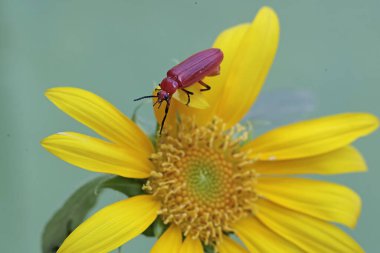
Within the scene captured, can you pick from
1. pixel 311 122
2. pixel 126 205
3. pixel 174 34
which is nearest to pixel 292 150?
pixel 311 122

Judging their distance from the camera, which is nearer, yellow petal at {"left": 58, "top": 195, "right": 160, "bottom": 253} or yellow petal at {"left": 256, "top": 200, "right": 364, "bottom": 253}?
yellow petal at {"left": 58, "top": 195, "right": 160, "bottom": 253}

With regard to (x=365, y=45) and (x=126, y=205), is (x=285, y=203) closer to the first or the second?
(x=126, y=205)

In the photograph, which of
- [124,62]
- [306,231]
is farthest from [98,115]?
[124,62]

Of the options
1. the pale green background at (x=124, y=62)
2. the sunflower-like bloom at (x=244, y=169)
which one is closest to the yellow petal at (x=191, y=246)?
the sunflower-like bloom at (x=244, y=169)

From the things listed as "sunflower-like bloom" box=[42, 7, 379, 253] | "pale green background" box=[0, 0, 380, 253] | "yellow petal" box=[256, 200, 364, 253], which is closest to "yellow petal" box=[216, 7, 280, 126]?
"sunflower-like bloom" box=[42, 7, 379, 253]

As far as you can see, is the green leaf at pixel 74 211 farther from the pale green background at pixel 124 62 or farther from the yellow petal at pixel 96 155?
the pale green background at pixel 124 62

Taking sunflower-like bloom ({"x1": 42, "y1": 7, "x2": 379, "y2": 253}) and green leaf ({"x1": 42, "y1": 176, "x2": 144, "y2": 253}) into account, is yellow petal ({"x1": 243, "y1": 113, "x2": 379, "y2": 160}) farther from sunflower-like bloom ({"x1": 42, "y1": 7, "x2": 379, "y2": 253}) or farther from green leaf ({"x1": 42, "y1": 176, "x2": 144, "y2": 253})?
green leaf ({"x1": 42, "y1": 176, "x2": 144, "y2": 253})

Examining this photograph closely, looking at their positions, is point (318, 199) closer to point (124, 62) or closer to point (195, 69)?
point (195, 69)
